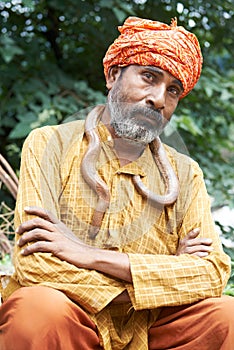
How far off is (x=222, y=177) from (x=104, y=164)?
2.44 m

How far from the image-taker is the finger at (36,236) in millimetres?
2018

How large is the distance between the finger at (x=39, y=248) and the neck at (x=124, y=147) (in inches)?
16.2

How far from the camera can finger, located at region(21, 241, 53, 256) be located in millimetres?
1994

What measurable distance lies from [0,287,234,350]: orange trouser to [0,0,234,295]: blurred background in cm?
214

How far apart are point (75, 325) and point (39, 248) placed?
0.80 feet

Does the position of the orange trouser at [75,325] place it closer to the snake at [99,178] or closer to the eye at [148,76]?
the snake at [99,178]

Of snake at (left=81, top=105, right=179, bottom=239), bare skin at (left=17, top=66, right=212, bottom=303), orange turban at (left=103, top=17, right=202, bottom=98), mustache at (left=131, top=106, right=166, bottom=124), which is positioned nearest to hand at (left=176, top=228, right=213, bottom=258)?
bare skin at (left=17, top=66, right=212, bottom=303)

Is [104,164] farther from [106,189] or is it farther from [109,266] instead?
[109,266]

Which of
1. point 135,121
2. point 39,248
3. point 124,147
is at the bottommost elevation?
point 39,248

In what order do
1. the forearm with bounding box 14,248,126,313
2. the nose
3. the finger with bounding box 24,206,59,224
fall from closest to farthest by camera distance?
the forearm with bounding box 14,248,126,313 → the finger with bounding box 24,206,59,224 → the nose

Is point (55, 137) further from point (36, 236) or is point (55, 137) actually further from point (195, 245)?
point (195, 245)

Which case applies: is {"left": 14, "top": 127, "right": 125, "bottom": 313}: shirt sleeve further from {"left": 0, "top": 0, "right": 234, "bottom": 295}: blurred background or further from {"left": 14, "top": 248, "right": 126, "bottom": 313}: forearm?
{"left": 0, "top": 0, "right": 234, "bottom": 295}: blurred background

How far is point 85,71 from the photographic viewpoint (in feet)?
15.7

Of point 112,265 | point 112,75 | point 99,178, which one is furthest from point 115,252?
point 112,75
